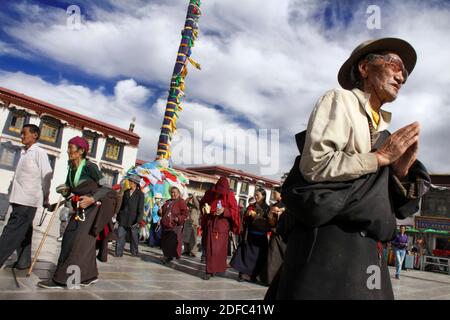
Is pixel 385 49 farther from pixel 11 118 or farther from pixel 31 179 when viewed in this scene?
pixel 11 118

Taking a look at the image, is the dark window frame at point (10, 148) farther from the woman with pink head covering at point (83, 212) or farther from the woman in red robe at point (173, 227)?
the woman with pink head covering at point (83, 212)

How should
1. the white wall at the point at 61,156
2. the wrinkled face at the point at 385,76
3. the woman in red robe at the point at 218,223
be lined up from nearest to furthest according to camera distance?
the wrinkled face at the point at 385,76 → the woman in red robe at the point at 218,223 → the white wall at the point at 61,156

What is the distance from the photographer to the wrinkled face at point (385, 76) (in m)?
1.69

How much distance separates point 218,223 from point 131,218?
9.48 feet

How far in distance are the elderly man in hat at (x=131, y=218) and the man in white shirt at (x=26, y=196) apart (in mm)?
3512

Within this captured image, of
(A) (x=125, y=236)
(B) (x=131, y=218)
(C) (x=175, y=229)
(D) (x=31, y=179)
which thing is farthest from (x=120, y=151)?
(D) (x=31, y=179)

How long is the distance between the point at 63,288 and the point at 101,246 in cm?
131

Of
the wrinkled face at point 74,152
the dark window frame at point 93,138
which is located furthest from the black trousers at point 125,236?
the dark window frame at point 93,138

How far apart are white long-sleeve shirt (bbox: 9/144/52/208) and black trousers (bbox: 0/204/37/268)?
0.34 ft

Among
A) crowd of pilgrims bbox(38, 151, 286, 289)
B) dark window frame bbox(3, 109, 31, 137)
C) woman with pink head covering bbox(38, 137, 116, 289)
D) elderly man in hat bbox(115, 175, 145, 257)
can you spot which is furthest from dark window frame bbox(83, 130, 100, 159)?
woman with pink head covering bbox(38, 137, 116, 289)

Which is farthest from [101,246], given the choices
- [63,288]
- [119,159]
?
[119,159]

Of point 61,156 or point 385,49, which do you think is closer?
point 385,49

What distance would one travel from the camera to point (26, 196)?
4.60 m

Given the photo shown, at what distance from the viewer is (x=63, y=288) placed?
12.9 feet
